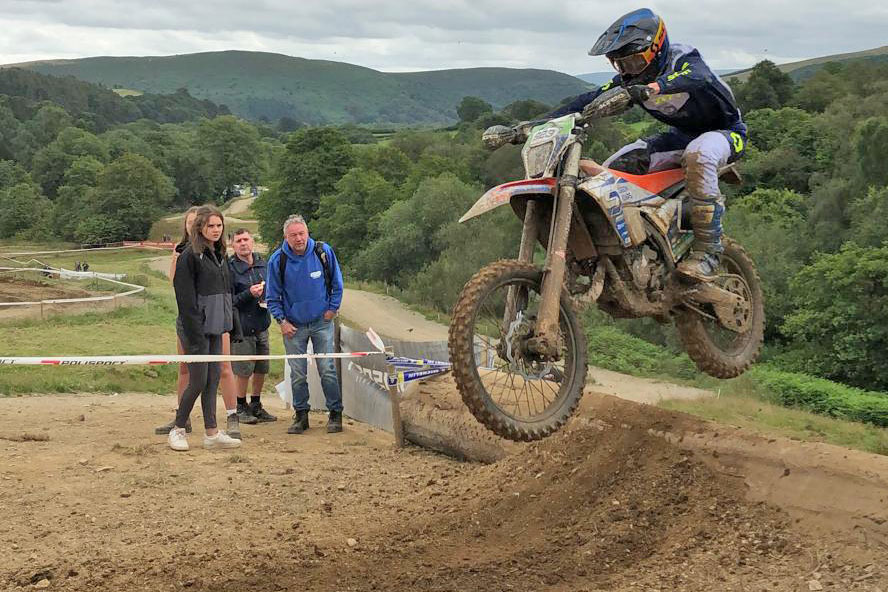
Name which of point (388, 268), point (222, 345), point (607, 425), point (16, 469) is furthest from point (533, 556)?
point (388, 268)

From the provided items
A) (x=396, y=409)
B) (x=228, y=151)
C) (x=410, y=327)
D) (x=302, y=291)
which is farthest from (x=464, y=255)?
(x=228, y=151)

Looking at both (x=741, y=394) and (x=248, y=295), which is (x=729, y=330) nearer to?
(x=248, y=295)

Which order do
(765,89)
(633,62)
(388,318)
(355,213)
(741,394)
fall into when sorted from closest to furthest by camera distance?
(633,62) → (741,394) → (388,318) → (355,213) → (765,89)

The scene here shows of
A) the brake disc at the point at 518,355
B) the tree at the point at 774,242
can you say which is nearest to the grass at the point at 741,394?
the brake disc at the point at 518,355

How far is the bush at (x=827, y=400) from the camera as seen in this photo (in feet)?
69.5

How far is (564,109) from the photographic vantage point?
645 centimetres

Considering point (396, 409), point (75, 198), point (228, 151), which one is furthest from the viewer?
point (228, 151)

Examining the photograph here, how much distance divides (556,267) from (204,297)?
13.8 ft

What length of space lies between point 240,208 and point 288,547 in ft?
365

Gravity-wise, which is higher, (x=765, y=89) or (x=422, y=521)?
(x=765, y=89)

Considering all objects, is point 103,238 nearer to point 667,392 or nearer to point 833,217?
point 833,217

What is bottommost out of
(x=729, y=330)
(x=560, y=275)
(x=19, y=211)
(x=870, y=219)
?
(x=19, y=211)

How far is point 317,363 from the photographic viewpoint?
10289mm

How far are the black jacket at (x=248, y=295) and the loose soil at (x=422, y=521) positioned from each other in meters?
1.74
